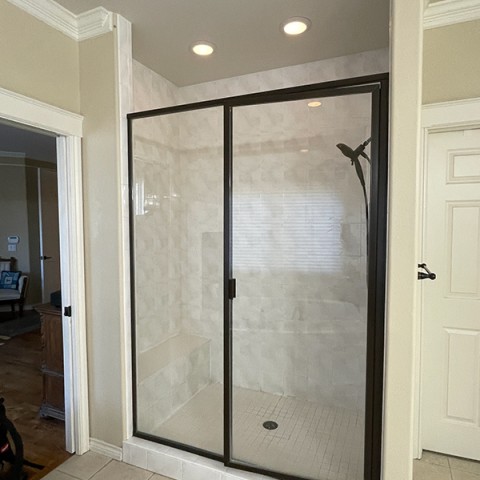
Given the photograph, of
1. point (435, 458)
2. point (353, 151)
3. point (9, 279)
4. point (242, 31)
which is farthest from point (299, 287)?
point (9, 279)

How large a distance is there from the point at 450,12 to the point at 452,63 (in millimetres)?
267

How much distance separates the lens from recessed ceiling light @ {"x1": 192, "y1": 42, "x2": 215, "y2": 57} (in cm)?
227

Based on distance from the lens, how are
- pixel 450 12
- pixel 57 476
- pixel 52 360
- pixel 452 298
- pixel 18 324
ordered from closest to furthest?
pixel 450 12 < pixel 57 476 < pixel 452 298 < pixel 52 360 < pixel 18 324

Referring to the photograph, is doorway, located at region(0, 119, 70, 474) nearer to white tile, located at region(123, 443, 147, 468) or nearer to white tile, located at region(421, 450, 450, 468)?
white tile, located at region(123, 443, 147, 468)

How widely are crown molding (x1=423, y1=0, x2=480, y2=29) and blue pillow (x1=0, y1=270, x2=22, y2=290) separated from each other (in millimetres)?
5922

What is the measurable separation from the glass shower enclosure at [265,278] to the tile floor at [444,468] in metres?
0.50

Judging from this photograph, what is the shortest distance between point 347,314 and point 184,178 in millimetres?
1717

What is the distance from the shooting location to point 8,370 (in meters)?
3.38

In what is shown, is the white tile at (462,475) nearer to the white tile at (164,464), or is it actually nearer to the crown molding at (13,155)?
the white tile at (164,464)

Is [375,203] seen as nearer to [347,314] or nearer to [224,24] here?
[347,314]

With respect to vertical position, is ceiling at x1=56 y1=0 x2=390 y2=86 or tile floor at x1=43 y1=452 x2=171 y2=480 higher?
ceiling at x1=56 y1=0 x2=390 y2=86

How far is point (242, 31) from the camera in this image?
83.4 inches

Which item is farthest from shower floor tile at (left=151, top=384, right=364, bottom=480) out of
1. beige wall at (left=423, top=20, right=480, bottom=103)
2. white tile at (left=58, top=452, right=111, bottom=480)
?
beige wall at (left=423, top=20, right=480, bottom=103)

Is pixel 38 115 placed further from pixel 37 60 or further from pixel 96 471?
pixel 96 471
